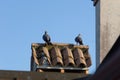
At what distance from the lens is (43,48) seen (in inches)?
728

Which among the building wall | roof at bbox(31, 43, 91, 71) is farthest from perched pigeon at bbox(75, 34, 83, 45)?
the building wall

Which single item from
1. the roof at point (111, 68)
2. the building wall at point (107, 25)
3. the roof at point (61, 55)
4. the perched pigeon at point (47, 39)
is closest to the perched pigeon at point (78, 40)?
the roof at point (61, 55)

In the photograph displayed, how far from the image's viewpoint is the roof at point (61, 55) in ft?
59.2

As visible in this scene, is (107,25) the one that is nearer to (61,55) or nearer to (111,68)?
(61,55)

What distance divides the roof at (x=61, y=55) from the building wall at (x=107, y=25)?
505 mm

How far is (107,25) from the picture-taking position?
19.0m

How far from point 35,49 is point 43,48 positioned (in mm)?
381

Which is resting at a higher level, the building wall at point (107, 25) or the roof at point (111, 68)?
the roof at point (111, 68)

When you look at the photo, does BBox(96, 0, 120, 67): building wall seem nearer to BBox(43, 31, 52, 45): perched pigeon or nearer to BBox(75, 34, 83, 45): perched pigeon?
BBox(75, 34, 83, 45): perched pigeon

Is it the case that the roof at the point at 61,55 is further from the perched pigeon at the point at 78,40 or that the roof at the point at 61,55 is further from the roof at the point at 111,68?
the roof at the point at 111,68

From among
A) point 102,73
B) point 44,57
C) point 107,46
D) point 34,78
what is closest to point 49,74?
point 34,78

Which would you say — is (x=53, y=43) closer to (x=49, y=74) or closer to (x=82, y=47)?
(x=82, y=47)

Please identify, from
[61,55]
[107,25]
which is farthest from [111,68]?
[107,25]

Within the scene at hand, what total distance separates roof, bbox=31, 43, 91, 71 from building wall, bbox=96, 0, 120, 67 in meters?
0.50
